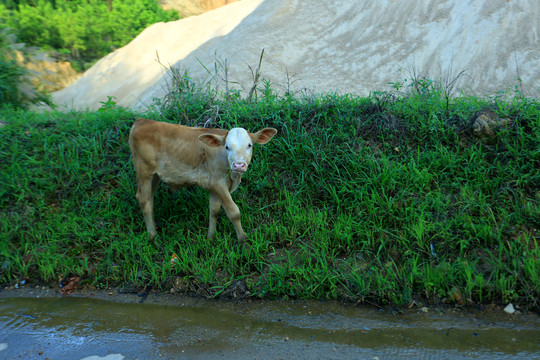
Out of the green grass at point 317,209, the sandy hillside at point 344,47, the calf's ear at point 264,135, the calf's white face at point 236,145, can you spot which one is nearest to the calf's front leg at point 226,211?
the green grass at point 317,209

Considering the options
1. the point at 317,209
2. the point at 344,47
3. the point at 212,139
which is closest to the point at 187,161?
the point at 212,139

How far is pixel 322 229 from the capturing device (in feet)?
14.9

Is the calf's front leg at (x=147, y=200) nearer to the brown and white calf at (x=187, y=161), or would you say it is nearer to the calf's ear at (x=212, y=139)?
the brown and white calf at (x=187, y=161)

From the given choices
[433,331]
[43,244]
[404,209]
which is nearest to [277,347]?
[433,331]

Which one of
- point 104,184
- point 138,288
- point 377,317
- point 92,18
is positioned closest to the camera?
point 377,317

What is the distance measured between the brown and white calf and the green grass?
49 centimetres

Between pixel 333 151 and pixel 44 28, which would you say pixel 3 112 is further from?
pixel 44 28

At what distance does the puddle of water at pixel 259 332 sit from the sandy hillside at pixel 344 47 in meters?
7.61

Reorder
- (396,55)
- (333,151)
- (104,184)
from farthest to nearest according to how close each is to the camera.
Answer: (396,55)
(104,184)
(333,151)

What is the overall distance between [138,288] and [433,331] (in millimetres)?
2860

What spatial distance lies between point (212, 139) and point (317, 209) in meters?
1.49

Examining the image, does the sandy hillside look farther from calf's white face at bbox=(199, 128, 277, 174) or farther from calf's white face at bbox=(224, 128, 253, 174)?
calf's white face at bbox=(224, 128, 253, 174)

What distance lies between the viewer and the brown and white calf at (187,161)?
4.46 meters

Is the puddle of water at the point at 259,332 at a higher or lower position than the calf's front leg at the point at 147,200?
lower
